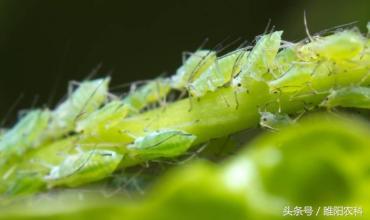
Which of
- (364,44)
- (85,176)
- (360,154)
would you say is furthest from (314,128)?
(85,176)

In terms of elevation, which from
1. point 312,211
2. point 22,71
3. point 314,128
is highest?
point 22,71

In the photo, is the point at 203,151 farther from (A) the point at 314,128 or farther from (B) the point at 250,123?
(A) the point at 314,128

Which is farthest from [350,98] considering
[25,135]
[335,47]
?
[25,135]

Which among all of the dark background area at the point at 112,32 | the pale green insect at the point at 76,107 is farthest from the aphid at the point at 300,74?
the dark background area at the point at 112,32

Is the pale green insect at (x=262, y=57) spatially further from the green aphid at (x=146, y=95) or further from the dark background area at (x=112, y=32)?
the dark background area at (x=112, y=32)

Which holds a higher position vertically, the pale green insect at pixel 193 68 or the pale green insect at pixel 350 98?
the pale green insect at pixel 193 68

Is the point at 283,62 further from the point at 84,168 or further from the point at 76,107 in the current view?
the point at 76,107
